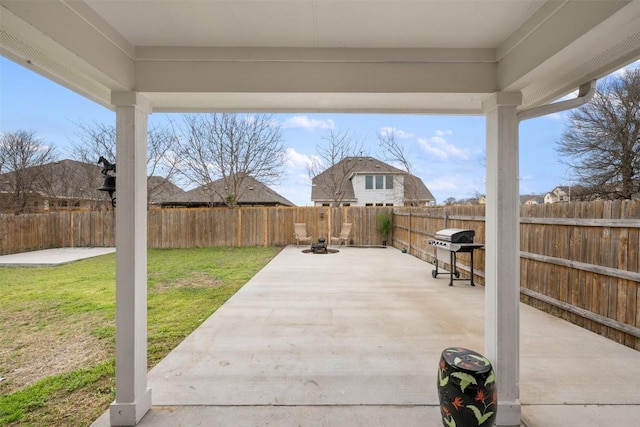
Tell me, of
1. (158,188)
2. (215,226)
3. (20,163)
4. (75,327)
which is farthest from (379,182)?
(20,163)

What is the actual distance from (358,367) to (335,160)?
16643 millimetres

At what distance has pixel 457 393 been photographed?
5.59 ft

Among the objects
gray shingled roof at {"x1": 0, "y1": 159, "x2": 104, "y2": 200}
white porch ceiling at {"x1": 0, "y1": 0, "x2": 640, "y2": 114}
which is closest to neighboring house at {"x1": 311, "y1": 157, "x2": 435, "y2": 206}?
gray shingled roof at {"x1": 0, "y1": 159, "x2": 104, "y2": 200}

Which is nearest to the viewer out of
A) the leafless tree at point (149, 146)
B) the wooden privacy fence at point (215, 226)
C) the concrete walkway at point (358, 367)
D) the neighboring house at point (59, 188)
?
the concrete walkway at point (358, 367)

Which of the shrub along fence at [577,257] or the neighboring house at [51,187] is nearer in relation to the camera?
the shrub along fence at [577,257]

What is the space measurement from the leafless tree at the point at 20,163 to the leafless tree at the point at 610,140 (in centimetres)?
2206

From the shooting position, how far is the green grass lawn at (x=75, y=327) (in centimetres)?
227

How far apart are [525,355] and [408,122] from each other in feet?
44.5

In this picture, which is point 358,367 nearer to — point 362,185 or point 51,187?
point 51,187

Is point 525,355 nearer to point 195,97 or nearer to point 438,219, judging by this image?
point 195,97

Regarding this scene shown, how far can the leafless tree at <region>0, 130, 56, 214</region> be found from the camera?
13117 millimetres

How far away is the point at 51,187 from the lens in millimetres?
14484

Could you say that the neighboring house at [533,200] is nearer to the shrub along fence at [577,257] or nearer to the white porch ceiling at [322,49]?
the shrub along fence at [577,257]

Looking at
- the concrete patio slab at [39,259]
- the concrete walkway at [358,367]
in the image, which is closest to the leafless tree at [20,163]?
the concrete patio slab at [39,259]
